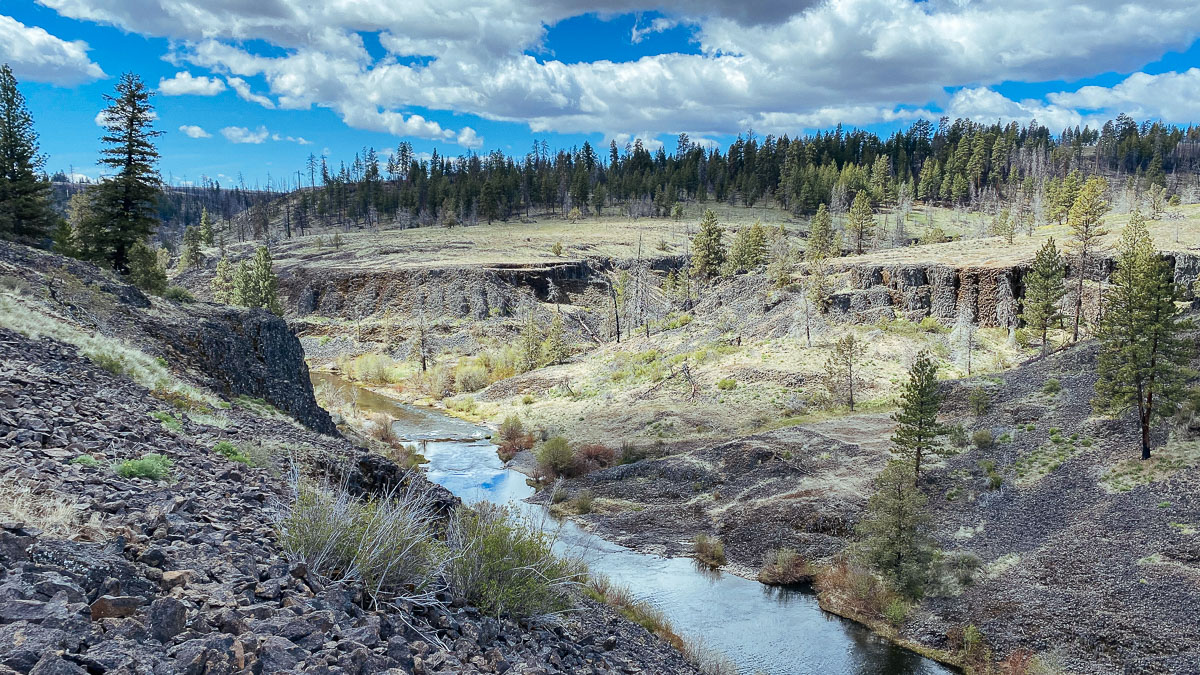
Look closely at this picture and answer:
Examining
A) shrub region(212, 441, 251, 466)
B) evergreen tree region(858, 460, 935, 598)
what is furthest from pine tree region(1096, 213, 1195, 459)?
shrub region(212, 441, 251, 466)

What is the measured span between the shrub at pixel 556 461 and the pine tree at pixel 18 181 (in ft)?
110

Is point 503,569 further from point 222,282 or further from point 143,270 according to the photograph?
point 222,282

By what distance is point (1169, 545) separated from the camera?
82.4ft

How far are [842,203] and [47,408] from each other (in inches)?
6098

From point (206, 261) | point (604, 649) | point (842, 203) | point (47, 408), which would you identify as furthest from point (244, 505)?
point (842, 203)

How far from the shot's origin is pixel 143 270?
130 feet

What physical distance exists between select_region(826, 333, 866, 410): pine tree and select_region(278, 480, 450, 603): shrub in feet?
151

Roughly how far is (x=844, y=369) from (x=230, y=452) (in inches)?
1983

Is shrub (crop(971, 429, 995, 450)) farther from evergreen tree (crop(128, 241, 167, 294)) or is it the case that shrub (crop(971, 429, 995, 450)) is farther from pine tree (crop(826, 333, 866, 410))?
evergreen tree (crop(128, 241, 167, 294))

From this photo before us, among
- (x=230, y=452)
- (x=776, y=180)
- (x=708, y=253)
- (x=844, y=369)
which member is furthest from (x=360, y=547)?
(x=776, y=180)

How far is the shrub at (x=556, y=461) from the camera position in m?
44.8

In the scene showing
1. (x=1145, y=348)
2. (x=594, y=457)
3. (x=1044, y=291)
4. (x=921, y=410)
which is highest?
(x=1044, y=291)

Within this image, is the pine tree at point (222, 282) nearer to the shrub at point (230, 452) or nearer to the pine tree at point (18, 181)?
the pine tree at point (18, 181)

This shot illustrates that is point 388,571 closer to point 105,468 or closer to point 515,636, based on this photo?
point 515,636
